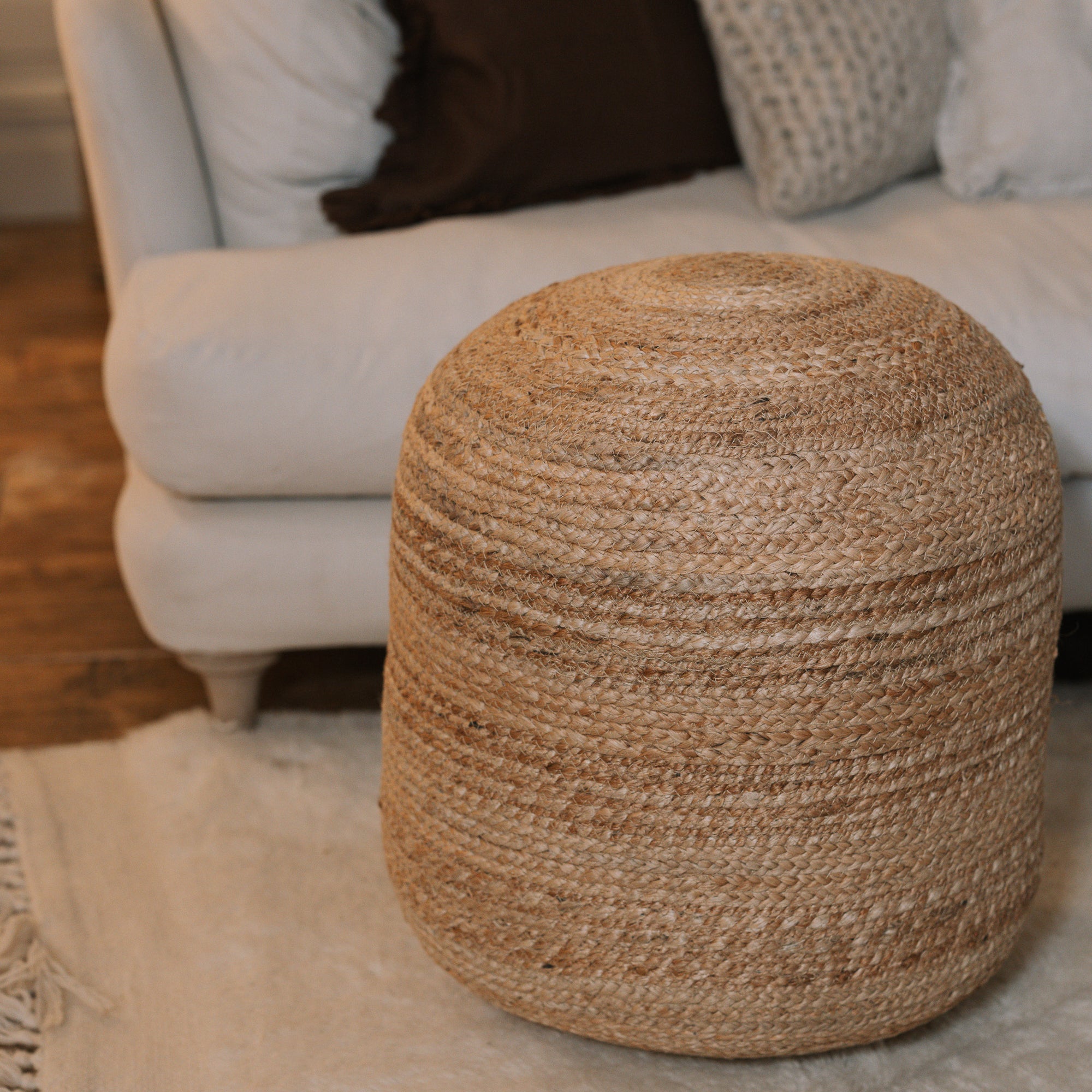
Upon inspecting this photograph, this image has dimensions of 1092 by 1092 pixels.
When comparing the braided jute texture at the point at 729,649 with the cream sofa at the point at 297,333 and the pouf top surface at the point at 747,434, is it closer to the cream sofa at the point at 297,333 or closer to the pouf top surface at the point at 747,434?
the pouf top surface at the point at 747,434

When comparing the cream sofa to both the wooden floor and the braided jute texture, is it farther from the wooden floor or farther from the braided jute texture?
the braided jute texture

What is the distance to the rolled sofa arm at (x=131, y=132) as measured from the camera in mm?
1266

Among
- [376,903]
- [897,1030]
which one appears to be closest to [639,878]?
[897,1030]

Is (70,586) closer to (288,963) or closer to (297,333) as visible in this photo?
(297,333)

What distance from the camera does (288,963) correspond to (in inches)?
41.2

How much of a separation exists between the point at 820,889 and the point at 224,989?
493mm

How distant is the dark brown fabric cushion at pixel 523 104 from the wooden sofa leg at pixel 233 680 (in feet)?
1.58

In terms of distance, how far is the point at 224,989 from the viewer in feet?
3.33

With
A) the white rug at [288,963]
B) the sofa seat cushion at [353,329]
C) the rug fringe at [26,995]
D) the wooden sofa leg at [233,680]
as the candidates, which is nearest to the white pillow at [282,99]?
the sofa seat cushion at [353,329]

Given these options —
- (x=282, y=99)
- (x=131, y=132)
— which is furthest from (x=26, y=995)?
(x=282, y=99)

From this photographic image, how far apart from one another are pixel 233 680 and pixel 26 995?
41cm

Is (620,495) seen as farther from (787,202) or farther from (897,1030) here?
(787,202)

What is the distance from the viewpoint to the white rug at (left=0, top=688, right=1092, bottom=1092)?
3.02 ft

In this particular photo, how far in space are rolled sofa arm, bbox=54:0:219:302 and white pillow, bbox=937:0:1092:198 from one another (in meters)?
0.86
